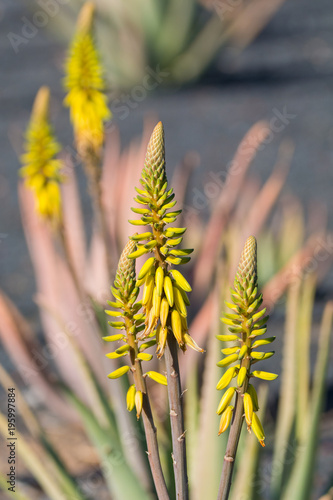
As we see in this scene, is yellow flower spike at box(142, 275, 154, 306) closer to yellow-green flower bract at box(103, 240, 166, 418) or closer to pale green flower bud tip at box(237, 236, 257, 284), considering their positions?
yellow-green flower bract at box(103, 240, 166, 418)

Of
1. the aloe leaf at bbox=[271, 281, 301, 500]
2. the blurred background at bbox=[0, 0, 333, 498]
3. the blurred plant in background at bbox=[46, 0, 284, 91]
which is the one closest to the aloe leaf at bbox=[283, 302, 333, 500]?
the aloe leaf at bbox=[271, 281, 301, 500]

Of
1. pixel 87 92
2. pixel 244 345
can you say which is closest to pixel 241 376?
pixel 244 345

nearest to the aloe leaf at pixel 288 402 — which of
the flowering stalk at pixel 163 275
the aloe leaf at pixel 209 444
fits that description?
the aloe leaf at pixel 209 444

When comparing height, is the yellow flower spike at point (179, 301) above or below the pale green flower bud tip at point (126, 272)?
below

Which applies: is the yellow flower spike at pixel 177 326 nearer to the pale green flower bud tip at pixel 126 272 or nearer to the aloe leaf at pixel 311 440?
the pale green flower bud tip at pixel 126 272

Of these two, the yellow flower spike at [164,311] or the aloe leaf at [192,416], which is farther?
the aloe leaf at [192,416]

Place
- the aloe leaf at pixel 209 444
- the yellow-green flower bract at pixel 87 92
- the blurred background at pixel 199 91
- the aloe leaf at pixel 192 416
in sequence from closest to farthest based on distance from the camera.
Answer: the aloe leaf at pixel 209 444
the aloe leaf at pixel 192 416
the yellow-green flower bract at pixel 87 92
the blurred background at pixel 199 91

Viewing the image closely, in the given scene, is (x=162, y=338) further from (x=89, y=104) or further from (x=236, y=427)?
(x=89, y=104)
